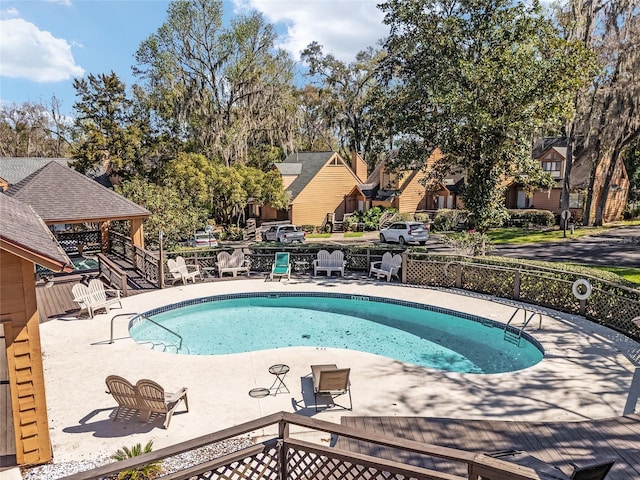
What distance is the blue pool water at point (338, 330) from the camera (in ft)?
34.8

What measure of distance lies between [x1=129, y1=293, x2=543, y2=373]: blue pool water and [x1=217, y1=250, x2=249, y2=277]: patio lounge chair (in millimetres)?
2397

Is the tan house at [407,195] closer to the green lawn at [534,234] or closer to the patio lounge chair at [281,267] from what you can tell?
the green lawn at [534,234]

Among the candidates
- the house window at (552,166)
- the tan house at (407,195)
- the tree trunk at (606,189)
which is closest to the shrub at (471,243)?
the tan house at (407,195)

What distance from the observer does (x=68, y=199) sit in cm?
1564

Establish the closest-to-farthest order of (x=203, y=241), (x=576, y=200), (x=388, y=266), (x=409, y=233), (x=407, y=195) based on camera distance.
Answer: (x=388, y=266)
(x=203, y=241)
(x=409, y=233)
(x=576, y=200)
(x=407, y=195)

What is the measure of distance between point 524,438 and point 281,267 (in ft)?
38.9

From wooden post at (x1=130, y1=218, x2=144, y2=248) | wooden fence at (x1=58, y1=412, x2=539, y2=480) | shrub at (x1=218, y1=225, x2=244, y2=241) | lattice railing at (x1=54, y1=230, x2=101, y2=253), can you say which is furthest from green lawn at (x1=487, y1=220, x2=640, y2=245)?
wooden fence at (x1=58, y1=412, x2=539, y2=480)

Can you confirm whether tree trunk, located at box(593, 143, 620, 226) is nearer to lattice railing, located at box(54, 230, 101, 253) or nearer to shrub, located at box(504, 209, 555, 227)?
shrub, located at box(504, 209, 555, 227)

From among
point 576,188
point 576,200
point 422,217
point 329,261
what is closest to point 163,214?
point 329,261

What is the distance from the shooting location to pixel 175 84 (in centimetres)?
2975

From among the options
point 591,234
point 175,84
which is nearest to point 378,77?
point 175,84

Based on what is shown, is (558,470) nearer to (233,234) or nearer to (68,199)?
(68,199)

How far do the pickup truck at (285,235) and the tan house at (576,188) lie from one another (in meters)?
21.5

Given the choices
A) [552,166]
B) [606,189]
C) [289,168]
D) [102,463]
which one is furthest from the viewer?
[552,166]
